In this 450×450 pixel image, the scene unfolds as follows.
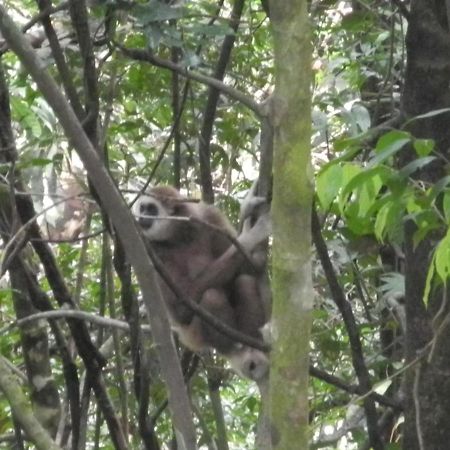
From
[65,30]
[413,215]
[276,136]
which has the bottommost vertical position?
[413,215]

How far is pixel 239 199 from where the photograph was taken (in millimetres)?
4426

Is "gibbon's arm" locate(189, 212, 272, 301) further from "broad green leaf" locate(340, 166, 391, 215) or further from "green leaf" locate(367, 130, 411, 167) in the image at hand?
"green leaf" locate(367, 130, 411, 167)

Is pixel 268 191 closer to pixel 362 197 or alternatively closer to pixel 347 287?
pixel 362 197

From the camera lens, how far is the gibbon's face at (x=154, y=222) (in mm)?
4215

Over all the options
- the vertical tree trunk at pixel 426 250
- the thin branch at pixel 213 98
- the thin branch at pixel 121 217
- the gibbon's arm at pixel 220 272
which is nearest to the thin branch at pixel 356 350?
the vertical tree trunk at pixel 426 250

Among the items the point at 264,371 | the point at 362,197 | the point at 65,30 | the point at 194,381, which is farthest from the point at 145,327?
the point at 362,197

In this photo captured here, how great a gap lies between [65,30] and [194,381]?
1.81m

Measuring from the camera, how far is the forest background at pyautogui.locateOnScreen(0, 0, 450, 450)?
1662 millimetres

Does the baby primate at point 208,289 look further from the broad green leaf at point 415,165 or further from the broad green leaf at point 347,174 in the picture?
the broad green leaf at point 415,165

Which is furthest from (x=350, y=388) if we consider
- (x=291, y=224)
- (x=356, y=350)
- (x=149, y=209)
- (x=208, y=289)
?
(x=291, y=224)

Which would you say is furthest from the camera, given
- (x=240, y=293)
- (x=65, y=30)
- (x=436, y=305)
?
(x=240, y=293)

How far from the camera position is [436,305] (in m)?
2.94

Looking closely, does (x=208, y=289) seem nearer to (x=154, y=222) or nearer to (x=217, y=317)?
(x=217, y=317)

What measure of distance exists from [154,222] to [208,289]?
1.54ft
